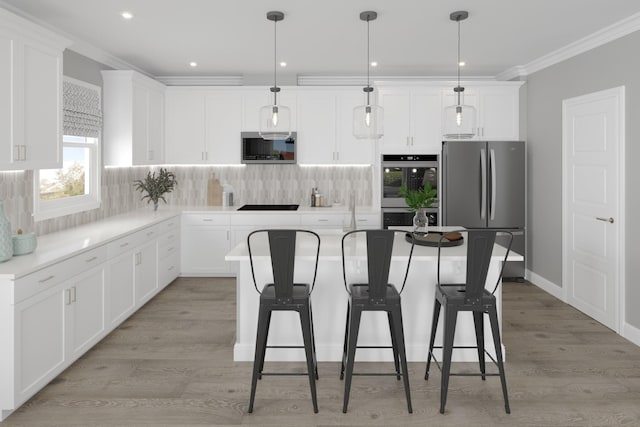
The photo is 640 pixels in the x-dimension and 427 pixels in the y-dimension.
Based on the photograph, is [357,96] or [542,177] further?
[357,96]

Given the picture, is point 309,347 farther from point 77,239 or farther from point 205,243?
point 205,243

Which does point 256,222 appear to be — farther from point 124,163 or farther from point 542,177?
point 542,177

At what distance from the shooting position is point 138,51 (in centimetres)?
505

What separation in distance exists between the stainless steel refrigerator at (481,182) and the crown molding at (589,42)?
89 cm

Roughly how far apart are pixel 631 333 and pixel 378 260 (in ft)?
8.41

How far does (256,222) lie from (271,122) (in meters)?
2.42

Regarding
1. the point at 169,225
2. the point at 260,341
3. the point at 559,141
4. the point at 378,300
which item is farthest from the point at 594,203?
the point at 169,225

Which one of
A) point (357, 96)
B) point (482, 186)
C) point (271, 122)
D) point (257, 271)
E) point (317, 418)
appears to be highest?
point (357, 96)

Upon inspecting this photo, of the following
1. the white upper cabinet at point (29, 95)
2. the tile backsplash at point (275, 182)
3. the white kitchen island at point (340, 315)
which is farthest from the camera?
the tile backsplash at point (275, 182)

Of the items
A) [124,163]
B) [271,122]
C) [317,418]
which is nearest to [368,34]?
[271,122]

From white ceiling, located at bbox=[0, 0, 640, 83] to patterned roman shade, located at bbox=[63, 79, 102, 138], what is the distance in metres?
0.39

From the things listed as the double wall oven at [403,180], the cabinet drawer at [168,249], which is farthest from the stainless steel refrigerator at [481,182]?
the cabinet drawer at [168,249]

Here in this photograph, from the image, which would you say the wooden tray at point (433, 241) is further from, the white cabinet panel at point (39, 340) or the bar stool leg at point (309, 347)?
the white cabinet panel at point (39, 340)

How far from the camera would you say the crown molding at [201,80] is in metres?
6.32
